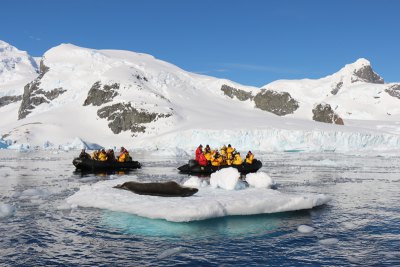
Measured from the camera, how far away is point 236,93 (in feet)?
496

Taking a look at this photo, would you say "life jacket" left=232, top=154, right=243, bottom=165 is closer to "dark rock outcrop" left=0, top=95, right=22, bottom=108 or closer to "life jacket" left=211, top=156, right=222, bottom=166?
"life jacket" left=211, top=156, right=222, bottom=166

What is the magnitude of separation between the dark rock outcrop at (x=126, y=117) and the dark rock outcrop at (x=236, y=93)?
159 feet

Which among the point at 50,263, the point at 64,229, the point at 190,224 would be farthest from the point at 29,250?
the point at 190,224

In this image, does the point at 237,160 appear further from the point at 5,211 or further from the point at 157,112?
the point at 157,112

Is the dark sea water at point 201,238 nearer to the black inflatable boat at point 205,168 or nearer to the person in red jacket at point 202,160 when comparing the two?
the black inflatable boat at point 205,168

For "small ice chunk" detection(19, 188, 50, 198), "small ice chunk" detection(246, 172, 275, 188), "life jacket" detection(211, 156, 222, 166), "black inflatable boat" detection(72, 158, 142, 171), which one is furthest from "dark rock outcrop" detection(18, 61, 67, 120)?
"small ice chunk" detection(246, 172, 275, 188)

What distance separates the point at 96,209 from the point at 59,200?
8.46 feet

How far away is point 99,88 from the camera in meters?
119

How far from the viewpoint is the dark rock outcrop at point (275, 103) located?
483ft

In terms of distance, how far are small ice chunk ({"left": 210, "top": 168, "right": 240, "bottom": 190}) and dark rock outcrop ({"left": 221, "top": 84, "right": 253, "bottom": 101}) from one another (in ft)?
446

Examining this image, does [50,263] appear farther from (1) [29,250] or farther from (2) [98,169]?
(2) [98,169]

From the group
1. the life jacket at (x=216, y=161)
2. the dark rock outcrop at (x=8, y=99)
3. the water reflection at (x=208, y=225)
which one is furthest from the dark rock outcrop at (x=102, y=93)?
the water reflection at (x=208, y=225)

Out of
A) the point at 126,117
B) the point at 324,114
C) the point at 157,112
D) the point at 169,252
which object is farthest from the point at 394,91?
the point at 169,252

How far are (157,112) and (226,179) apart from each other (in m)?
91.4
